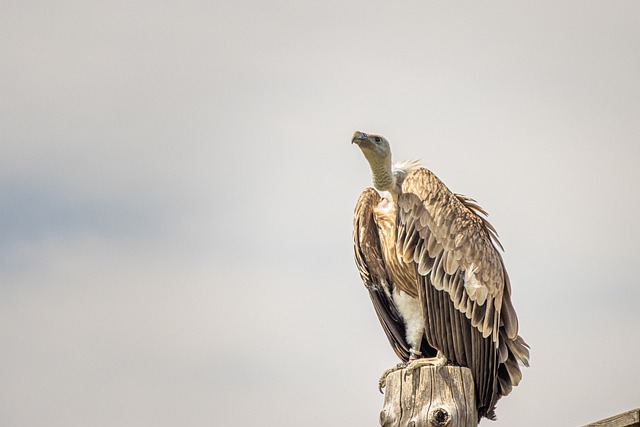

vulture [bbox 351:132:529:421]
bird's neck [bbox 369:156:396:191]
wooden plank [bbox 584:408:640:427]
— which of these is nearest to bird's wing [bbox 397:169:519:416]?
vulture [bbox 351:132:529:421]

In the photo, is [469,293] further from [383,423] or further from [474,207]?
[383,423]

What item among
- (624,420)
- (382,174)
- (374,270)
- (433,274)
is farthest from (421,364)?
(382,174)

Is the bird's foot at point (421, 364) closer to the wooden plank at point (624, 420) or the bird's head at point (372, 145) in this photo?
the wooden plank at point (624, 420)

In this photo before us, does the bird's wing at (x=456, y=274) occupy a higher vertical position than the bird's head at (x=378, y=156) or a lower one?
lower

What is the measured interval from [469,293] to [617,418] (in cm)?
197

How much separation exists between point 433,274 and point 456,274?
0.19 meters

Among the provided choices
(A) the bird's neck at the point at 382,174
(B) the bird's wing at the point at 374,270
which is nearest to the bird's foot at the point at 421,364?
(B) the bird's wing at the point at 374,270

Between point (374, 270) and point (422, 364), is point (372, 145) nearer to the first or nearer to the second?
point (374, 270)

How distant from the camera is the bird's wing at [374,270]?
8.38m

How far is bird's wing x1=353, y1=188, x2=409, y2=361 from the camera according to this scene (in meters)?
8.38

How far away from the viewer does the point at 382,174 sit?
830 cm

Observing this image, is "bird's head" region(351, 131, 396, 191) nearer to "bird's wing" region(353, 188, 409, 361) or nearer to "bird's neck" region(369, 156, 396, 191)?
"bird's neck" region(369, 156, 396, 191)

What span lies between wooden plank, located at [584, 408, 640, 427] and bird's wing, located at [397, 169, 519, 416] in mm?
1214

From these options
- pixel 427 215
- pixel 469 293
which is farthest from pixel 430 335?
pixel 427 215
